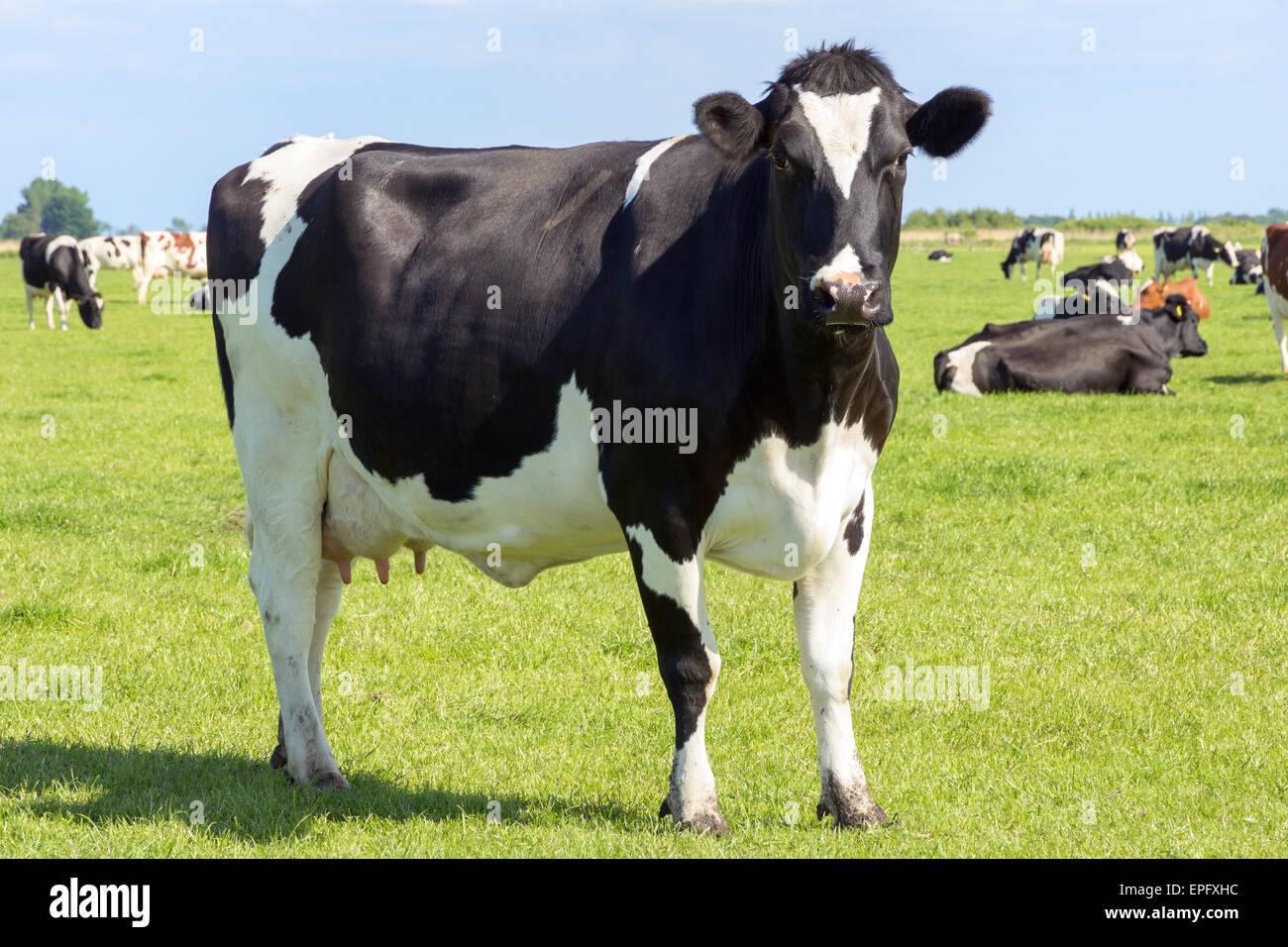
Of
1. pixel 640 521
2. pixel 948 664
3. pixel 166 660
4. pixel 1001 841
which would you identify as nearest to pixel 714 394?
pixel 640 521

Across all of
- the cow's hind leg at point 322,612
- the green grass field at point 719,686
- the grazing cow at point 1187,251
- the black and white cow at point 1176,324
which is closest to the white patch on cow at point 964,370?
the black and white cow at point 1176,324

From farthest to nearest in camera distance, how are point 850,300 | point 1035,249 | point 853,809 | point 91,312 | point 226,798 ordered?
point 1035,249 → point 91,312 → point 226,798 → point 853,809 → point 850,300

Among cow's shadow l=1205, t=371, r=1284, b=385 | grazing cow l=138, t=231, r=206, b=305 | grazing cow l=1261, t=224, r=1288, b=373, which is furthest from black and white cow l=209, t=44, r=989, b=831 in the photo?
grazing cow l=138, t=231, r=206, b=305

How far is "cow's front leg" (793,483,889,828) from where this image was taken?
16.2 feet

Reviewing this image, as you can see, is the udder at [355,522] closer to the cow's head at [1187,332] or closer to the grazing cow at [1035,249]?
the cow's head at [1187,332]

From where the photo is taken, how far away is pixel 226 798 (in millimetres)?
5461

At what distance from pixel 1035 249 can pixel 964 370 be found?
3741cm

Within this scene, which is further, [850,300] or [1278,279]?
[1278,279]

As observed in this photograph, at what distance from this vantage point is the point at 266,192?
606cm

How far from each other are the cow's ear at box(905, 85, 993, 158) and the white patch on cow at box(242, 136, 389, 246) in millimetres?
2743

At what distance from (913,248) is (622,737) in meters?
89.1

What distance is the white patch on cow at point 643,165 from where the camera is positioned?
499cm

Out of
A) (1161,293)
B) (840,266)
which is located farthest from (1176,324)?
(840,266)

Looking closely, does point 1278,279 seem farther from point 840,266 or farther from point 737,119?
point 840,266
